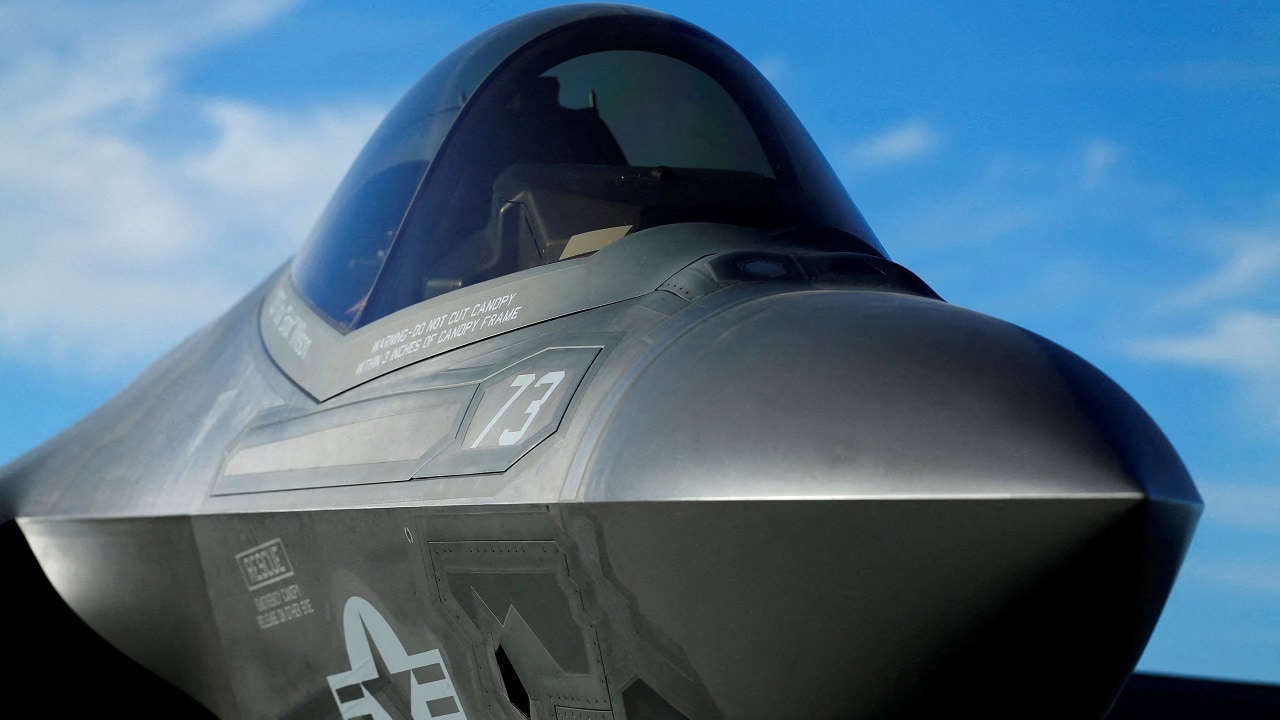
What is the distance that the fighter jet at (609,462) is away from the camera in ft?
5.78

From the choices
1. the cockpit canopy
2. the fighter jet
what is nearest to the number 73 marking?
the fighter jet

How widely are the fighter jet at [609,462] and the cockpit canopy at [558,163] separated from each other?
0.5 inches

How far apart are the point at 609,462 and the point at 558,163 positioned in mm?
1558

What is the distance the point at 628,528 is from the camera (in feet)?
6.46

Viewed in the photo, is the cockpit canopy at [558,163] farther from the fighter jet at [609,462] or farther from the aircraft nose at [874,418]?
the aircraft nose at [874,418]

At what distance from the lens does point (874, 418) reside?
1844mm

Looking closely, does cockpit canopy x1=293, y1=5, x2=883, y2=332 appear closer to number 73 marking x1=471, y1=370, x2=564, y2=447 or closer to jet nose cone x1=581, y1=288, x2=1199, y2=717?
number 73 marking x1=471, y1=370, x2=564, y2=447

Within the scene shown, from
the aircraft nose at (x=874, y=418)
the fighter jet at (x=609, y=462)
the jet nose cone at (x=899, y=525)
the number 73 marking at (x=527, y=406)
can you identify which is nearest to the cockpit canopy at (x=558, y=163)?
the fighter jet at (x=609, y=462)

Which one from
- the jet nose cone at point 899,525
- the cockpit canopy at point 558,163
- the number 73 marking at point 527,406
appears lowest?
the jet nose cone at point 899,525

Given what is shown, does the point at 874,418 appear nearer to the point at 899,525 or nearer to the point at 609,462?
the point at 899,525

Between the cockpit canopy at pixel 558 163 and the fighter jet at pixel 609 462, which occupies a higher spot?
the cockpit canopy at pixel 558 163

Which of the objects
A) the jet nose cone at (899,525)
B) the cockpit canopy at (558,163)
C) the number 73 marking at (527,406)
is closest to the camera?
the jet nose cone at (899,525)

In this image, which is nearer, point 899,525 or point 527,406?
point 899,525

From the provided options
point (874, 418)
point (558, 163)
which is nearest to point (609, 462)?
point (874, 418)
